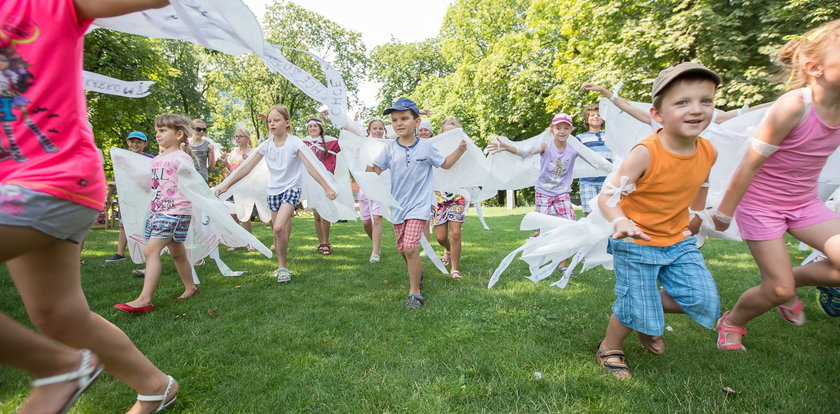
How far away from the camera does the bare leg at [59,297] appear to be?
1.50 meters

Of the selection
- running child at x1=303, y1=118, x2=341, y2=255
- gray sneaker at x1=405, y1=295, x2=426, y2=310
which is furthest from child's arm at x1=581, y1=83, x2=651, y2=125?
running child at x1=303, y1=118, x2=341, y2=255

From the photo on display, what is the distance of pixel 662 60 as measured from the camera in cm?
1428

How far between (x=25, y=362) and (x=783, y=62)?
4369 millimetres

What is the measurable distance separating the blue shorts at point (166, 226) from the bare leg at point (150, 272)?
0.07 meters

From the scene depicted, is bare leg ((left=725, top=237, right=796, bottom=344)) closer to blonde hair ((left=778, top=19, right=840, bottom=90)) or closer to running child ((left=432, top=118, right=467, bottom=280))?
blonde hair ((left=778, top=19, right=840, bottom=90))

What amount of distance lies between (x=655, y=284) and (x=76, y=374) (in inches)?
113

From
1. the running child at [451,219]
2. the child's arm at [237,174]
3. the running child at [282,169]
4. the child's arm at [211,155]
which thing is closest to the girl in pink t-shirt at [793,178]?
the running child at [451,219]

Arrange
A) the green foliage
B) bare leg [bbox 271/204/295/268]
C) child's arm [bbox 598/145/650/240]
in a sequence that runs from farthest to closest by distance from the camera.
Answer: the green foliage
bare leg [bbox 271/204/295/268]
child's arm [bbox 598/145/650/240]

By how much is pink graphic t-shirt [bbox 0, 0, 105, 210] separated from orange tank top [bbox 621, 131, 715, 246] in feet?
8.94

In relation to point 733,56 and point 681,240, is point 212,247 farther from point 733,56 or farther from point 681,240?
point 733,56

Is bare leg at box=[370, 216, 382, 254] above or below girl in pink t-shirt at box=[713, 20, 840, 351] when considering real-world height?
below

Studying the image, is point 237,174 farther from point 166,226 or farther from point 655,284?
point 655,284

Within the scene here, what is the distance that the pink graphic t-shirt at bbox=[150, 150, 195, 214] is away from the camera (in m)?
4.32

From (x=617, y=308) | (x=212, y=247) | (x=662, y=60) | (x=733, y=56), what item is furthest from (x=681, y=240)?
(x=662, y=60)
